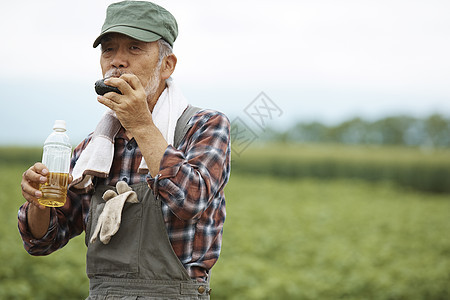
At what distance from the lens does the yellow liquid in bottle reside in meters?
1.58

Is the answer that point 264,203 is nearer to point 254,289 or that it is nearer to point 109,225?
point 254,289

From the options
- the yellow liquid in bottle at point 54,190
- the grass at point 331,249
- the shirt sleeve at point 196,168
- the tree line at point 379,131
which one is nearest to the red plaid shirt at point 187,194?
the shirt sleeve at point 196,168

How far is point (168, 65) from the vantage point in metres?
1.68

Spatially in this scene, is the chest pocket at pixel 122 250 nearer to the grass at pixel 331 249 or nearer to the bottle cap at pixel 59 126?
the bottle cap at pixel 59 126

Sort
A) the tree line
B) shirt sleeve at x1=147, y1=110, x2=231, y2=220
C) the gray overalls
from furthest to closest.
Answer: the tree line
the gray overalls
shirt sleeve at x1=147, y1=110, x2=231, y2=220

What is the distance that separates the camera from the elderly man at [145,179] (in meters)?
1.43

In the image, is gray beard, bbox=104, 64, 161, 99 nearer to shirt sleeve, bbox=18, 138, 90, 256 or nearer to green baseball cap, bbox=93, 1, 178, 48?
green baseball cap, bbox=93, 1, 178, 48

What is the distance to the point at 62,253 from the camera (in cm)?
570

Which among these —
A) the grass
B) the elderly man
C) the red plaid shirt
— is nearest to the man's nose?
the elderly man

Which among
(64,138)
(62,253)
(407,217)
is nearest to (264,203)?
(407,217)

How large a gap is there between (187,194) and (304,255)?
5810 millimetres

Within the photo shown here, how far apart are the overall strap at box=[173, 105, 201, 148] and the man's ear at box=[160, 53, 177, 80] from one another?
147 mm

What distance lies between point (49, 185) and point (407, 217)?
10700mm

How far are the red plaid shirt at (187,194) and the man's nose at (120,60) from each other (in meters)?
0.24
